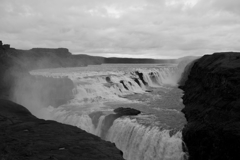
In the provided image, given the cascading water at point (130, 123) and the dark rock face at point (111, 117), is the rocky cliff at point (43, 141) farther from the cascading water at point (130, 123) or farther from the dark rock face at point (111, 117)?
the dark rock face at point (111, 117)

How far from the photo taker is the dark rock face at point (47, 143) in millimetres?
Answer: 6672

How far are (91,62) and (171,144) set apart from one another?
121168mm

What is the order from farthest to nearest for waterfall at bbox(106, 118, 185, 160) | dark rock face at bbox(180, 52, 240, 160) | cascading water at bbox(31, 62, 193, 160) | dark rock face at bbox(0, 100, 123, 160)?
cascading water at bbox(31, 62, 193, 160)
waterfall at bbox(106, 118, 185, 160)
dark rock face at bbox(180, 52, 240, 160)
dark rock face at bbox(0, 100, 123, 160)

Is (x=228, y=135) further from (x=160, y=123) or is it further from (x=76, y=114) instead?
(x=76, y=114)

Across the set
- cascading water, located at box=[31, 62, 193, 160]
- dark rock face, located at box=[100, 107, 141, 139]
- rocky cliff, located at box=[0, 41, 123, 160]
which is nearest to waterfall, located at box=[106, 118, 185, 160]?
cascading water, located at box=[31, 62, 193, 160]

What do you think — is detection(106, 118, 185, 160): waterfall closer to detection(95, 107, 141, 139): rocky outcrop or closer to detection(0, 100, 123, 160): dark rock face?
detection(95, 107, 141, 139): rocky outcrop

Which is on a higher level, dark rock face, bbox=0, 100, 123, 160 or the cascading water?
dark rock face, bbox=0, 100, 123, 160

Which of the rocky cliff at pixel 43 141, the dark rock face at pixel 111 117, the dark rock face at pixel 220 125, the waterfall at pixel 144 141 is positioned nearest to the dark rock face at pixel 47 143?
the rocky cliff at pixel 43 141

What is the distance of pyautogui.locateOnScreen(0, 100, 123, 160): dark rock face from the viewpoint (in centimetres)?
667

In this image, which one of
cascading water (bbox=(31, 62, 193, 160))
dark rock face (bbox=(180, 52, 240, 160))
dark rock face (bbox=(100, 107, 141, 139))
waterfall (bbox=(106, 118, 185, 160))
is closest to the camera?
dark rock face (bbox=(180, 52, 240, 160))

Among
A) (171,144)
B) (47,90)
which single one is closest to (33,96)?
(47,90)

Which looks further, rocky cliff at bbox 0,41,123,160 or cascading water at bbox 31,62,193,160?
cascading water at bbox 31,62,193,160

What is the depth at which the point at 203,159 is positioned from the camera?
32.1ft

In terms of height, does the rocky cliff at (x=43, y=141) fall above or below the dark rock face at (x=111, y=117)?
above
